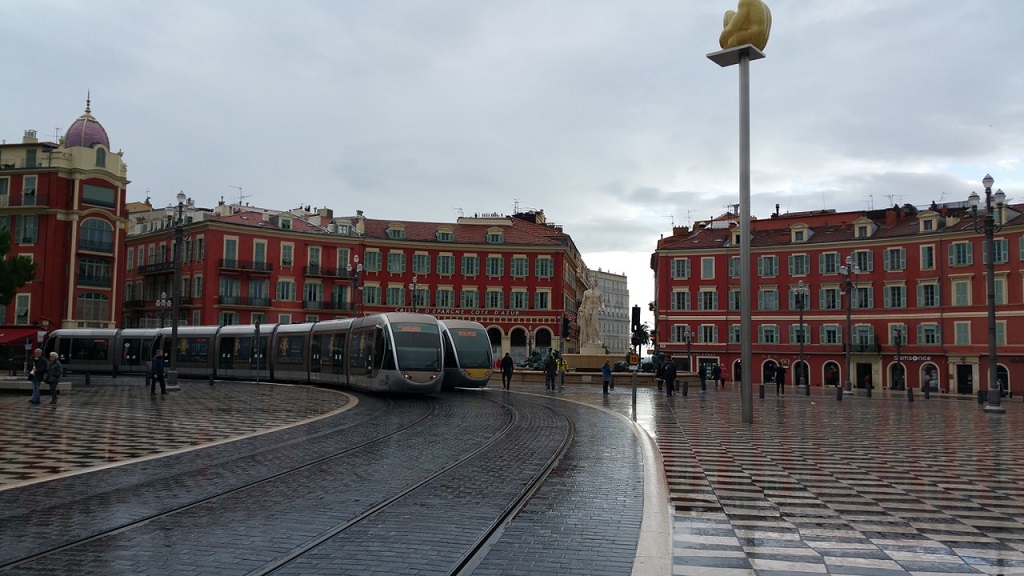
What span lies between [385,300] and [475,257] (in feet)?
29.4

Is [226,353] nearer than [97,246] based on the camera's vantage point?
Yes

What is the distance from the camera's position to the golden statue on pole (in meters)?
20.8

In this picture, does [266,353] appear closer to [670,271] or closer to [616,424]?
[616,424]

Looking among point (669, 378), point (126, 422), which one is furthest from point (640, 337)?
point (126, 422)

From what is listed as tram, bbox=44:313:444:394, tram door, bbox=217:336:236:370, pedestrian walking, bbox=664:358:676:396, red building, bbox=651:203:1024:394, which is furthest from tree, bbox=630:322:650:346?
red building, bbox=651:203:1024:394

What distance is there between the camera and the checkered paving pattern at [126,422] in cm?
1309

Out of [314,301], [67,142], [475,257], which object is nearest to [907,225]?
[475,257]

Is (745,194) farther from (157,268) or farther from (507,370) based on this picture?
(157,268)

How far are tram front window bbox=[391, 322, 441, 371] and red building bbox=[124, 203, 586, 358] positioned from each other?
42458 mm

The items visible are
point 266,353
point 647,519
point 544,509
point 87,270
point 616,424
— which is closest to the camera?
point 647,519

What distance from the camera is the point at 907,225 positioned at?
63656mm

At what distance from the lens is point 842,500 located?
989cm

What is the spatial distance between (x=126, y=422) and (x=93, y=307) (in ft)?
147

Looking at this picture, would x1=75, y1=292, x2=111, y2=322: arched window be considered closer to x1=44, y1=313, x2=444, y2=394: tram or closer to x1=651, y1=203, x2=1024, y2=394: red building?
x1=44, y1=313, x2=444, y2=394: tram
